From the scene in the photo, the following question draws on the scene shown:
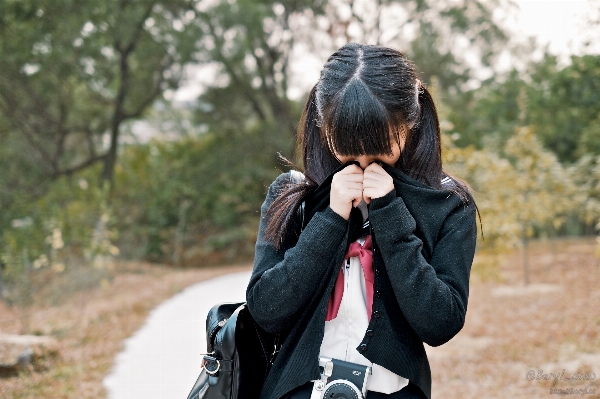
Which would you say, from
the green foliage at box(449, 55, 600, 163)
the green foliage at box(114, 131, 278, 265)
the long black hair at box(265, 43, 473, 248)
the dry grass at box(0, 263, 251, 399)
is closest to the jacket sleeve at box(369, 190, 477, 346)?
the long black hair at box(265, 43, 473, 248)

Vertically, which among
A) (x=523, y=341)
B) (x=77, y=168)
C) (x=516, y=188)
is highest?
(x=77, y=168)

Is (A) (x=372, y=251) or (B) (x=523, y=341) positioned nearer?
(A) (x=372, y=251)

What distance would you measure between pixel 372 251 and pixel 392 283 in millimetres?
105

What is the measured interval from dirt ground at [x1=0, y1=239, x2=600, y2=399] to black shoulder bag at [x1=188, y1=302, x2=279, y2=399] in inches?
134

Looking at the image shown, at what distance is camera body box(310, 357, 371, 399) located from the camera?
121 cm

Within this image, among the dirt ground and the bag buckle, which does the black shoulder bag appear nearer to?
the bag buckle

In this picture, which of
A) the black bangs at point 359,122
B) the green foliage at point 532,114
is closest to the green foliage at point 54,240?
the black bangs at point 359,122

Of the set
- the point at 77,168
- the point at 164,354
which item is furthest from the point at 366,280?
the point at 77,168

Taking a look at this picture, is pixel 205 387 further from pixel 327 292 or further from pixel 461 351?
pixel 461 351

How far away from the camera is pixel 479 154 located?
711cm

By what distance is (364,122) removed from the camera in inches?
46.9

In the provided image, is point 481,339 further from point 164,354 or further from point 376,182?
point 376,182

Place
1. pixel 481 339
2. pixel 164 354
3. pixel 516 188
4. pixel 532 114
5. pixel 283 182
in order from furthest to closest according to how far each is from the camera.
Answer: pixel 532 114, pixel 516 188, pixel 481 339, pixel 164 354, pixel 283 182

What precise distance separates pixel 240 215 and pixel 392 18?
7.45 metres
